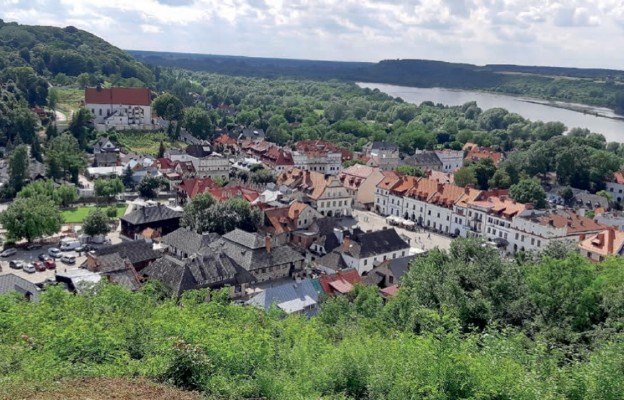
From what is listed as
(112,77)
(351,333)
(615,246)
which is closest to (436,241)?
(615,246)

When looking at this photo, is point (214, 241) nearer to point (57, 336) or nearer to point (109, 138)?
point (57, 336)

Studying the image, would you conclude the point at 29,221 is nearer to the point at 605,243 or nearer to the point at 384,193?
the point at 384,193

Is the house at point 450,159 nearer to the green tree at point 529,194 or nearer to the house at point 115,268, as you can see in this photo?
the green tree at point 529,194

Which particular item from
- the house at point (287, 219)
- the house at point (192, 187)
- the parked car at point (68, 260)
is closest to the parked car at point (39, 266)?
the parked car at point (68, 260)

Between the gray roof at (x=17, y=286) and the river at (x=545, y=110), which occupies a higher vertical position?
the river at (x=545, y=110)

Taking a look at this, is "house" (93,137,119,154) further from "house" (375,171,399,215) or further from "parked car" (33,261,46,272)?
"parked car" (33,261,46,272)

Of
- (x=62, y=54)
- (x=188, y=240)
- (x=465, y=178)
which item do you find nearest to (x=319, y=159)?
(x=465, y=178)
